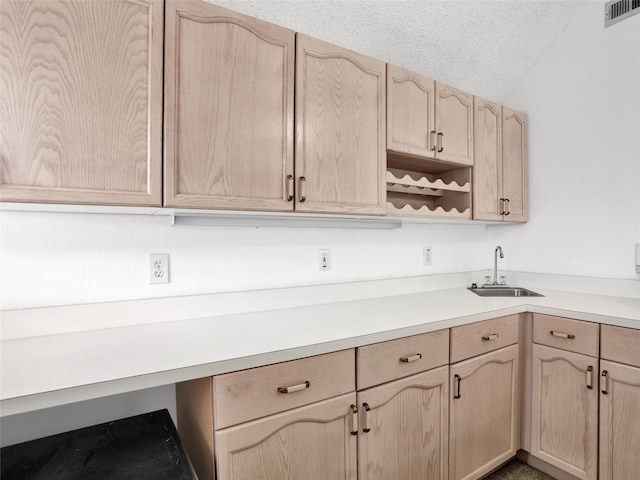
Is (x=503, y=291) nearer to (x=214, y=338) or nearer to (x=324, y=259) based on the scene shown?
(x=324, y=259)

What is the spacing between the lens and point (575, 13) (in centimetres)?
212

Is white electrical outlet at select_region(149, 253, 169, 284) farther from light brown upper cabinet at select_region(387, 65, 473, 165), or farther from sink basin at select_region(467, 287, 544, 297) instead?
sink basin at select_region(467, 287, 544, 297)

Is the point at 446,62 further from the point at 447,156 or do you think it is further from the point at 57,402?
the point at 57,402

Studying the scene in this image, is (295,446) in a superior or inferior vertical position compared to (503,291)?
inferior

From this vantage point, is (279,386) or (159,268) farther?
(159,268)

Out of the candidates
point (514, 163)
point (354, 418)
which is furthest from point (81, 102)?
point (514, 163)

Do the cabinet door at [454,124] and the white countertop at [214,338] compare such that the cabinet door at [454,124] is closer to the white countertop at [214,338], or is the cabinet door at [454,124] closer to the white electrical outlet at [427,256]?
the white electrical outlet at [427,256]

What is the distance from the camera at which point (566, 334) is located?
1.61 m

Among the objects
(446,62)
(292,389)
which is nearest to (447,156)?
(446,62)

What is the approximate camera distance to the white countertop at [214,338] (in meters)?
0.86

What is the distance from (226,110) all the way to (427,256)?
1.53m

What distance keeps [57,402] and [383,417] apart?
0.99 metres

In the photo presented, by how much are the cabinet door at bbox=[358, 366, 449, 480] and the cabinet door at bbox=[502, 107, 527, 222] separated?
1.29m

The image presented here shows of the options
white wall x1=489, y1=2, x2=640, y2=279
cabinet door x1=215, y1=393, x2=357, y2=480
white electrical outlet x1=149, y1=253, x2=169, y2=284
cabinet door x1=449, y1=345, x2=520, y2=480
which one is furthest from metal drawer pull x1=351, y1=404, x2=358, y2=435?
white wall x1=489, y1=2, x2=640, y2=279
